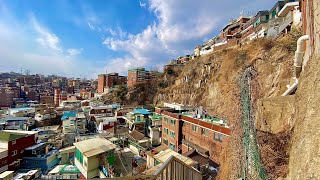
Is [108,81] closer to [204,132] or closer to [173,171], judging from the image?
[204,132]

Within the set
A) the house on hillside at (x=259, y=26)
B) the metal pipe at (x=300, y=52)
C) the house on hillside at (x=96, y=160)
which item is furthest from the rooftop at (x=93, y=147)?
the house on hillside at (x=259, y=26)

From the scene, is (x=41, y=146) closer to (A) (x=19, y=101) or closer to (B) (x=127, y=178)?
(B) (x=127, y=178)

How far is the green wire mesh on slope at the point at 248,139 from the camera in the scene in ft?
16.3

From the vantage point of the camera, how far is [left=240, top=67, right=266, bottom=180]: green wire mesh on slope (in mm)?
4975

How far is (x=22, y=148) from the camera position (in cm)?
2031

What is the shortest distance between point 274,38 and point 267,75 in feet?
24.7

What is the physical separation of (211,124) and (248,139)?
1342 cm

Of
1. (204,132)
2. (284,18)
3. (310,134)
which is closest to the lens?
(310,134)

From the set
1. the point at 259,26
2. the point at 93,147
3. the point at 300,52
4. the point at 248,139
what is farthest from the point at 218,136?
the point at 259,26

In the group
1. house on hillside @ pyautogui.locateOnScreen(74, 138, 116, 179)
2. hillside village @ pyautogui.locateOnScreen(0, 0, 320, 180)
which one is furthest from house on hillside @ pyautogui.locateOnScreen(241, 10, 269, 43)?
house on hillside @ pyautogui.locateOnScreen(74, 138, 116, 179)

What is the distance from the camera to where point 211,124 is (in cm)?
1839

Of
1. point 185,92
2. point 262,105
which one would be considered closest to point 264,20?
point 185,92

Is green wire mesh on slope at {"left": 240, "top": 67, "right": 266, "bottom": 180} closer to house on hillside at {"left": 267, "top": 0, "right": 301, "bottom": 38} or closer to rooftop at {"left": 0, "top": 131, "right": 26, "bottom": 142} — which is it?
house on hillside at {"left": 267, "top": 0, "right": 301, "bottom": 38}

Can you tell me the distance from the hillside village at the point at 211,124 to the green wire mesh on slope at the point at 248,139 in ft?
0.09
